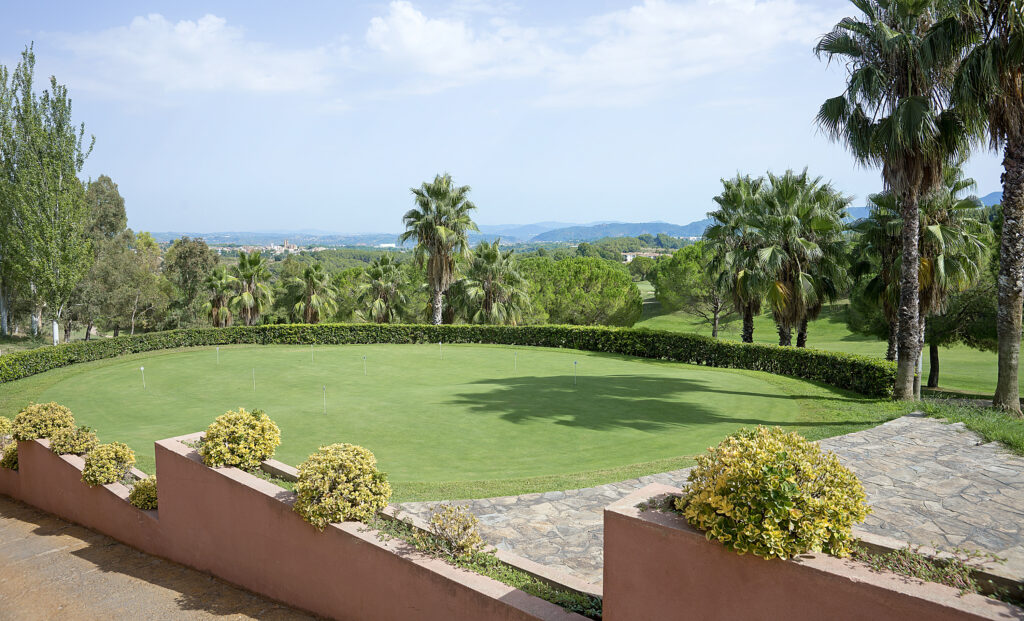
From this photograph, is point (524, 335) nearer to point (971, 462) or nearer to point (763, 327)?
point (971, 462)

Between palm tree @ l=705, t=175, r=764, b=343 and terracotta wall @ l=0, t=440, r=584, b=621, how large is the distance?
1859 centimetres

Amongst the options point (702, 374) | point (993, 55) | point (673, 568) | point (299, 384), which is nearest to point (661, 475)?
point (673, 568)

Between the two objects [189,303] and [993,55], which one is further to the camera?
[189,303]

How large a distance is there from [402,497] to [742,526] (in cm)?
583

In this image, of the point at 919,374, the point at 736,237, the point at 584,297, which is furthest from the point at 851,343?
the point at 919,374

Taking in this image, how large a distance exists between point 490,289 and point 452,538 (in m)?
27.0

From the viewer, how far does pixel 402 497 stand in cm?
834

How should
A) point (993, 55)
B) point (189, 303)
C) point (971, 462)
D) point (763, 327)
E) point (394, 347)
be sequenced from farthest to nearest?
point (763, 327) < point (189, 303) < point (394, 347) < point (993, 55) < point (971, 462)

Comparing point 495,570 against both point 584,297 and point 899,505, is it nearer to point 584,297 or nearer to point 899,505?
point 899,505

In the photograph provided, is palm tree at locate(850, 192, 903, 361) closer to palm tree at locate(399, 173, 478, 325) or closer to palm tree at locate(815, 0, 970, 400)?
palm tree at locate(815, 0, 970, 400)

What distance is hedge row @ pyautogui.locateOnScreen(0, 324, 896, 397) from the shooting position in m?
17.3

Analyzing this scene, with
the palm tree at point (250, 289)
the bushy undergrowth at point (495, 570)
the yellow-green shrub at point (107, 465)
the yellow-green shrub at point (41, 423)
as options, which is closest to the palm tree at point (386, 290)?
the palm tree at point (250, 289)

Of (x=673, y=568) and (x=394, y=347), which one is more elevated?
(x=673, y=568)

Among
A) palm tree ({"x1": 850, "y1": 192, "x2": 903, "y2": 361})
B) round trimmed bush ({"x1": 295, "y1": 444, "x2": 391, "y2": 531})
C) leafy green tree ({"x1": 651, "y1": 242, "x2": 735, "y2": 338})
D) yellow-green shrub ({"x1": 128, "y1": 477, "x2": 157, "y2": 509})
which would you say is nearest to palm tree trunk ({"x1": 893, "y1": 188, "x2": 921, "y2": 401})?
palm tree ({"x1": 850, "y1": 192, "x2": 903, "y2": 361})
